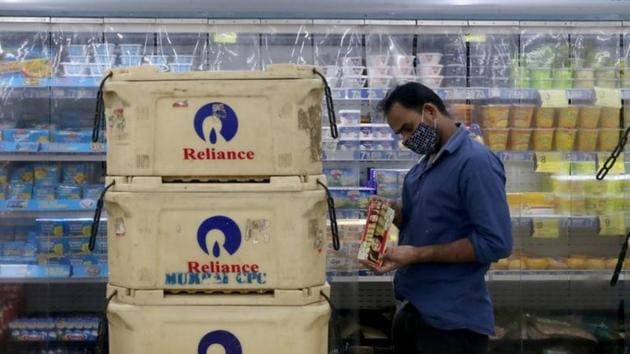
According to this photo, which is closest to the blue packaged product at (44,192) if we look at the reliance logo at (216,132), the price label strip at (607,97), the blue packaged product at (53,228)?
the blue packaged product at (53,228)

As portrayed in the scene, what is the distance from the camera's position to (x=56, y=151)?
3.92m

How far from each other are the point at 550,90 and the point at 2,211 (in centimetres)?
313

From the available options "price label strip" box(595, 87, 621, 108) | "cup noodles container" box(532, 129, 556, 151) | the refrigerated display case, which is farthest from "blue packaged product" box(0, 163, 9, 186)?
"price label strip" box(595, 87, 621, 108)

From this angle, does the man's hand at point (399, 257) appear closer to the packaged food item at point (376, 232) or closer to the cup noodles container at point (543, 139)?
the packaged food item at point (376, 232)

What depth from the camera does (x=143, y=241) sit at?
230cm

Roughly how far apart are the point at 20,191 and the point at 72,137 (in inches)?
17.7

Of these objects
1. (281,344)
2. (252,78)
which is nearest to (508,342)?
(281,344)

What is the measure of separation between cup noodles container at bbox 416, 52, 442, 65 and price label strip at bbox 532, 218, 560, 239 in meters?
1.09

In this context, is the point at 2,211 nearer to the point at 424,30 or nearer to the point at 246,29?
the point at 246,29

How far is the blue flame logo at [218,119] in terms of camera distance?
232 cm

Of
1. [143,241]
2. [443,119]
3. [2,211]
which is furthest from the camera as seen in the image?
[2,211]

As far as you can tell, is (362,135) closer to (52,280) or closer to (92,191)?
(92,191)

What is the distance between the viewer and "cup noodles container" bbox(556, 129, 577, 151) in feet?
13.6

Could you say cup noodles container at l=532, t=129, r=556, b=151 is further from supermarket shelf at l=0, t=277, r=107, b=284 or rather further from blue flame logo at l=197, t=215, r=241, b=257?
supermarket shelf at l=0, t=277, r=107, b=284
